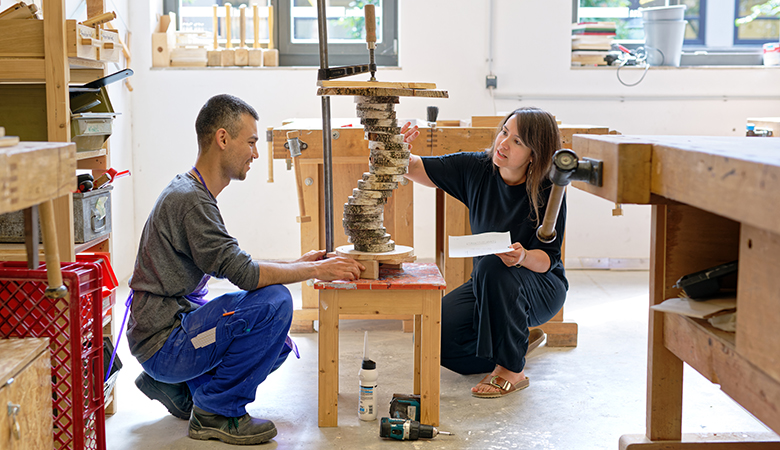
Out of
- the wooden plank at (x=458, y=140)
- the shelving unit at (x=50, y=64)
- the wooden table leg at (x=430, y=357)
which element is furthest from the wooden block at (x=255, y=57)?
the wooden table leg at (x=430, y=357)

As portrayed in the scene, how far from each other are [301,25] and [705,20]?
2.68 metres

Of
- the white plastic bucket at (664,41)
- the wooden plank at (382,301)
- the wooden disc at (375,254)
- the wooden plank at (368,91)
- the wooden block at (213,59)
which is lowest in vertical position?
the wooden plank at (382,301)

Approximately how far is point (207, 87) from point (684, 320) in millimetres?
3635

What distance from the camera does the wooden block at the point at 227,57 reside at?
443cm

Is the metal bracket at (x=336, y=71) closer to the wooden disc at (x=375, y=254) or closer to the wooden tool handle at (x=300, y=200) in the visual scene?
the wooden disc at (x=375, y=254)

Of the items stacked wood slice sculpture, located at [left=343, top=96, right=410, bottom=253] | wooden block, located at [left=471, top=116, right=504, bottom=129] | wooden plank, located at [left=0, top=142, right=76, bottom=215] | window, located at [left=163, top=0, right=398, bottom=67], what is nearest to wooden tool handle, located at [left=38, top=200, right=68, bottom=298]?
wooden plank, located at [left=0, top=142, right=76, bottom=215]

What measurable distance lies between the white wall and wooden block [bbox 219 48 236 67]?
8 centimetres

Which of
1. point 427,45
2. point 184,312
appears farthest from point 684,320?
point 427,45

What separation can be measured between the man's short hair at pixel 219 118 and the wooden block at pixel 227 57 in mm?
2514

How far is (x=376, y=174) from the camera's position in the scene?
2133 mm

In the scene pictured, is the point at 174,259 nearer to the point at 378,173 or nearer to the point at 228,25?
the point at 378,173

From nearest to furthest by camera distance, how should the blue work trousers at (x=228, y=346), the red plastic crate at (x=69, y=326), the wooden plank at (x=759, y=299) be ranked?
1. the wooden plank at (x=759, y=299)
2. the red plastic crate at (x=69, y=326)
3. the blue work trousers at (x=228, y=346)

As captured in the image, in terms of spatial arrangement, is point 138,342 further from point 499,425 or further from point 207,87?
point 207,87

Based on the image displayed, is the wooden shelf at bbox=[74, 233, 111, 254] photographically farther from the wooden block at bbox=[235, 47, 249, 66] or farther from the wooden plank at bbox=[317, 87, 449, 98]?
the wooden block at bbox=[235, 47, 249, 66]
